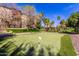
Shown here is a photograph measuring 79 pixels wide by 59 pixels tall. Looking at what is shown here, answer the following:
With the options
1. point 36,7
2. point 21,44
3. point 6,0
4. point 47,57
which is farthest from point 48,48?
point 6,0

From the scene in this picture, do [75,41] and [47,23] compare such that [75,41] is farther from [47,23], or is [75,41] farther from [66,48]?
[47,23]

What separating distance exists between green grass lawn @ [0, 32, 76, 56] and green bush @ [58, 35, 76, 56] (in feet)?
0.08

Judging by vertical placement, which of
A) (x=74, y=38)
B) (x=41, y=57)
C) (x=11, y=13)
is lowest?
(x=41, y=57)

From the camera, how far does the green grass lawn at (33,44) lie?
80.2 inches

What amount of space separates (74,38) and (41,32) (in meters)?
0.27

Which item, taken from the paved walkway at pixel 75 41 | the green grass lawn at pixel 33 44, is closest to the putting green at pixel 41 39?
the green grass lawn at pixel 33 44

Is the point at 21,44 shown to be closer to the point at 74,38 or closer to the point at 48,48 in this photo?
the point at 48,48

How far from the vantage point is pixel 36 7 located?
2.06 metres

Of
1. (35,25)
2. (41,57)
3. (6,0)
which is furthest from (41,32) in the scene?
(6,0)

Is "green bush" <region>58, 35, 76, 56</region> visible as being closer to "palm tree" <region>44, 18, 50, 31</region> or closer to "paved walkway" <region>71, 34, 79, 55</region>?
"paved walkway" <region>71, 34, 79, 55</region>

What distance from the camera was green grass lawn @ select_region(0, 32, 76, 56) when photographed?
2.04m

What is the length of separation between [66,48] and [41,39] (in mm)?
213

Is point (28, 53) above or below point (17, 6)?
below

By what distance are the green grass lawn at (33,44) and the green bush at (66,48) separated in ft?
0.08
